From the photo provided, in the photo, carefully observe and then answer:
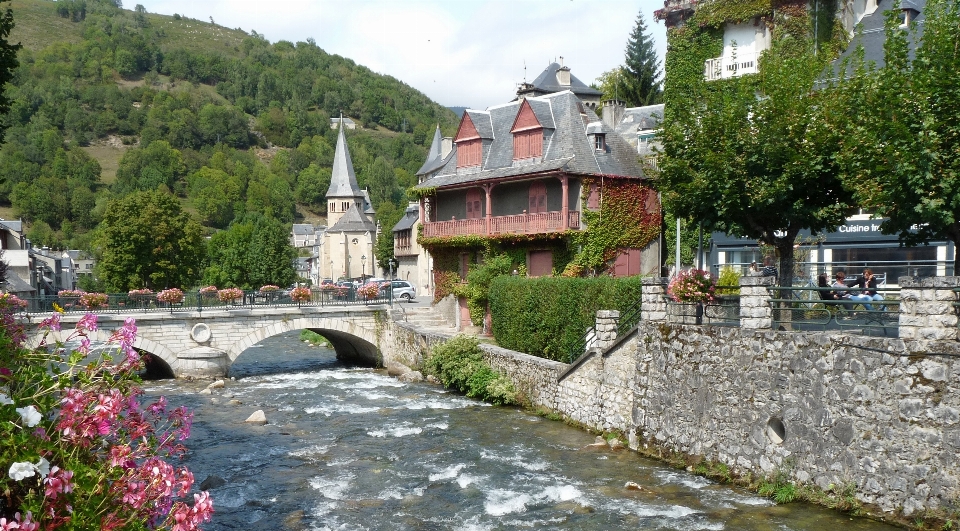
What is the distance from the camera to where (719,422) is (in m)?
15.4

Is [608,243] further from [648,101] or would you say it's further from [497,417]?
[648,101]

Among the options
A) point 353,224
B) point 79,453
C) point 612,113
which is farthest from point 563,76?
point 353,224

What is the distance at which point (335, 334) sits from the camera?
119 ft

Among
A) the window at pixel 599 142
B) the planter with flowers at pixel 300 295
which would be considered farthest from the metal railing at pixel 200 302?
the window at pixel 599 142

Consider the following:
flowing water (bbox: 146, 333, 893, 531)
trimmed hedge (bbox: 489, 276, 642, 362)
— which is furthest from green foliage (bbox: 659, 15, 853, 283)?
flowing water (bbox: 146, 333, 893, 531)

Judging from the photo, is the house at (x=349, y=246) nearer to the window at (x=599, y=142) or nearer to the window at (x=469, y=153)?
the window at (x=469, y=153)

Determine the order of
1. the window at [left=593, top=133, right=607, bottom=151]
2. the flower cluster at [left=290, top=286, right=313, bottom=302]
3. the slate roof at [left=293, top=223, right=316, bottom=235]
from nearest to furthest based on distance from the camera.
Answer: the window at [left=593, top=133, right=607, bottom=151] < the flower cluster at [left=290, top=286, right=313, bottom=302] < the slate roof at [left=293, top=223, right=316, bottom=235]

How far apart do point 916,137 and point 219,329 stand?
2624cm

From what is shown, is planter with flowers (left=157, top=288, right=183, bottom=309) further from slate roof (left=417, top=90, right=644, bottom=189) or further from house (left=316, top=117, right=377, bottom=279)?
house (left=316, top=117, right=377, bottom=279)

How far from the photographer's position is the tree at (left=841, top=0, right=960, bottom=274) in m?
13.2

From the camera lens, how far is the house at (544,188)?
29.6 meters

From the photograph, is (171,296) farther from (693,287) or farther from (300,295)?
(693,287)

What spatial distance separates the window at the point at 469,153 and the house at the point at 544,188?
0.14ft

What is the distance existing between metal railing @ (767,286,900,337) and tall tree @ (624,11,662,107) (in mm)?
38509
